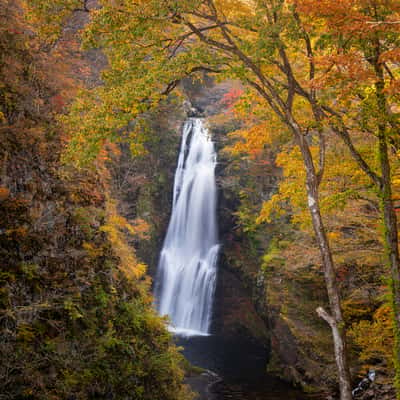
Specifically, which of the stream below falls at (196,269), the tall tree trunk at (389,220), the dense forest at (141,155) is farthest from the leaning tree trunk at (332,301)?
the stream below falls at (196,269)

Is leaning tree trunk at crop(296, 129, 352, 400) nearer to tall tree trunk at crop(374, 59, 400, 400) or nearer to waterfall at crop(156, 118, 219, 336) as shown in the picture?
tall tree trunk at crop(374, 59, 400, 400)

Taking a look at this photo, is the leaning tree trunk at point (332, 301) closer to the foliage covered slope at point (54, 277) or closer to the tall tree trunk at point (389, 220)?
the tall tree trunk at point (389, 220)

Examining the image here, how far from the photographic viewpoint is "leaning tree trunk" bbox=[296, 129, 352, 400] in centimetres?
643

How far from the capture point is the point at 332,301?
22.1 feet

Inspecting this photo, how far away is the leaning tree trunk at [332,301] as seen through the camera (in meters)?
6.43

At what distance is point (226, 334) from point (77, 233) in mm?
15142

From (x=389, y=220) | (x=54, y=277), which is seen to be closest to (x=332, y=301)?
(x=389, y=220)

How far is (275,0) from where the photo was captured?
23.6 feet

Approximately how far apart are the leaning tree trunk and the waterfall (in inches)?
571

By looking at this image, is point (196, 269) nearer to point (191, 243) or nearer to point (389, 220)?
point (191, 243)

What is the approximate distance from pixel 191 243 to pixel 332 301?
55.1 feet

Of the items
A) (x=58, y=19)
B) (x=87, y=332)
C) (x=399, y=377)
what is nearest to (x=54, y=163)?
(x=58, y=19)

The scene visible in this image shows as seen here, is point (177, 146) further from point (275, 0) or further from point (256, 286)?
point (275, 0)

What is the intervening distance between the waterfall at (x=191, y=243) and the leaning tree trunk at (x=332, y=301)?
1450cm
